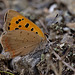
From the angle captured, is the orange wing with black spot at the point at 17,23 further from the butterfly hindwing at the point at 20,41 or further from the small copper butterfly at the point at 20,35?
the butterfly hindwing at the point at 20,41

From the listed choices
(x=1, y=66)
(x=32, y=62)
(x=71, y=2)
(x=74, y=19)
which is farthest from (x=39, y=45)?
(x=71, y=2)

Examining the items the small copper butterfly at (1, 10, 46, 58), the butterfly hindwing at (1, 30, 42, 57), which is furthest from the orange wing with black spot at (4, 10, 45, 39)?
the butterfly hindwing at (1, 30, 42, 57)

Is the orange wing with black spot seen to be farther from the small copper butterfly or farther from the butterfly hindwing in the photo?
the butterfly hindwing

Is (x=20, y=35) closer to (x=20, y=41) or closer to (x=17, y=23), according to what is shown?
(x=20, y=41)

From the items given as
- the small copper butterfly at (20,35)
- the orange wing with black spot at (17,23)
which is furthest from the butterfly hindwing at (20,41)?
the orange wing with black spot at (17,23)

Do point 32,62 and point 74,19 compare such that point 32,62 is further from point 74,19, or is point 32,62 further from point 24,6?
point 24,6

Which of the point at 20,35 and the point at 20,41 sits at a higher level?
the point at 20,35

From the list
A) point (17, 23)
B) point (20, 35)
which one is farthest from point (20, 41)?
point (17, 23)
